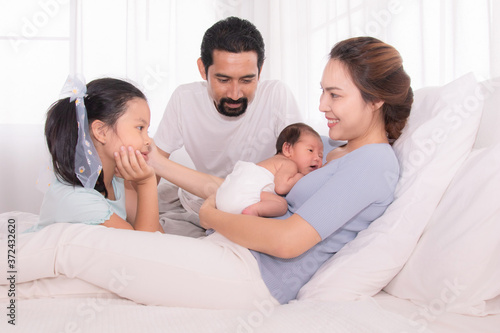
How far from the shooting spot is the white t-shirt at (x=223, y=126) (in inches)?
89.9

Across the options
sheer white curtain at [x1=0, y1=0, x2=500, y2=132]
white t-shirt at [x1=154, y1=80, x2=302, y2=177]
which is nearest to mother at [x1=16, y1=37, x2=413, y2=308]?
white t-shirt at [x1=154, y1=80, x2=302, y2=177]

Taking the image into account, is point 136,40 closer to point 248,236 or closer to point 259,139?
point 259,139

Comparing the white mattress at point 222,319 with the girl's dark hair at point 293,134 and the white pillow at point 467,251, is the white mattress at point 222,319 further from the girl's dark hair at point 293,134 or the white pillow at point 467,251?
the girl's dark hair at point 293,134

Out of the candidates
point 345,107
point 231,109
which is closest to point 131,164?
point 345,107

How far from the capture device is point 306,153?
167cm

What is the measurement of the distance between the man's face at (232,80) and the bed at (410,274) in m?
0.96

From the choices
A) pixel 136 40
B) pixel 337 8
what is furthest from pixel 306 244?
pixel 136 40

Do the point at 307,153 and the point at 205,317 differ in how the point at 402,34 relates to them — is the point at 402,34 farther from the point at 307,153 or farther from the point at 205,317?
the point at 205,317

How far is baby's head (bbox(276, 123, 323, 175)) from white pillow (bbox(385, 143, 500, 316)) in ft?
2.02

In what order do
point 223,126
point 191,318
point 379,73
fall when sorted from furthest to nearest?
point 223,126 → point 379,73 → point 191,318

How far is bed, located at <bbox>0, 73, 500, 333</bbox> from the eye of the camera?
3.01ft

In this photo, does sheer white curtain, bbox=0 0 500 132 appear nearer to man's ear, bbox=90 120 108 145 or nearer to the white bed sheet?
man's ear, bbox=90 120 108 145

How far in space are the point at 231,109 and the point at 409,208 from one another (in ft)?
3.99

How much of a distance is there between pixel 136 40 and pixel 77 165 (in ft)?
8.35
